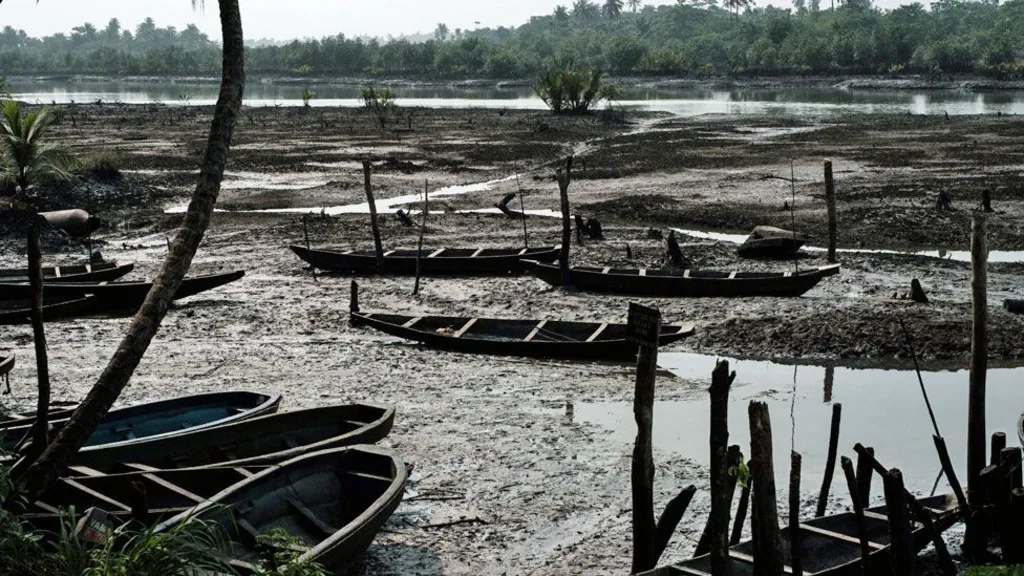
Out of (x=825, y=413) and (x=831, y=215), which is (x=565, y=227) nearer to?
(x=831, y=215)

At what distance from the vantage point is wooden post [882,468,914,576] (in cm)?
906

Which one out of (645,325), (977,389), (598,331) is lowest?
(598,331)

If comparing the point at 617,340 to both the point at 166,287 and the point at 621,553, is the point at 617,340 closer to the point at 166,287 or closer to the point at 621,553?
the point at 621,553

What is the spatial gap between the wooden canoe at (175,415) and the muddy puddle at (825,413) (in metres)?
4.38

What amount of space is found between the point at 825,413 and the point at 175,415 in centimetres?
846

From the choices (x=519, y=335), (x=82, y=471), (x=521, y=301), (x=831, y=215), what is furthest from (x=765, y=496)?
(x=831, y=215)

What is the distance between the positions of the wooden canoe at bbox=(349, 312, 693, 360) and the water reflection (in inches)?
2069

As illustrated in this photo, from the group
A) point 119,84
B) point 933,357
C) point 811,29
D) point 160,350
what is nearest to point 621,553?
point 933,357

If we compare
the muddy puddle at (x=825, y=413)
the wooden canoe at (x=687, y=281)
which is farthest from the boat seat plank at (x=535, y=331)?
the wooden canoe at (x=687, y=281)

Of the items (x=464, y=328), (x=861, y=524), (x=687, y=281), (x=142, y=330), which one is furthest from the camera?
(x=687, y=281)

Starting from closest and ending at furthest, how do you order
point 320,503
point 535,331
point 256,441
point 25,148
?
point 320,503, point 256,441, point 535,331, point 25,148

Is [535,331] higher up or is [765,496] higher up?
[765,496]

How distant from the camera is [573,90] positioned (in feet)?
216

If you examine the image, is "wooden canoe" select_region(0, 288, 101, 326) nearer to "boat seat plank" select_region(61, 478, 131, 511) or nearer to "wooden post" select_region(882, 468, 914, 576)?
"boat seat plank" select_region(61, 478, 131, 511)
